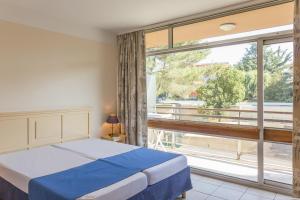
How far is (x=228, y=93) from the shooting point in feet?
12.0

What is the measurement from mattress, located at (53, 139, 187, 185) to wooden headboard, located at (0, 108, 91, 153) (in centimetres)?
34

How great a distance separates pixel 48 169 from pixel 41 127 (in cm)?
127

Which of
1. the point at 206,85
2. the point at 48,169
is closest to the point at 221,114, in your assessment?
the point at 206,85

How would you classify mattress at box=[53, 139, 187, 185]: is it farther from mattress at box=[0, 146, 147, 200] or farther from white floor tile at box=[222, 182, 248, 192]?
white floor tile at box=[222, 182, 248, 192]

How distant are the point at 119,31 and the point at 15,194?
3268 millimetres

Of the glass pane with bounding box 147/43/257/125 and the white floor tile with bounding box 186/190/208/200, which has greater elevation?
the glass pane with bounding box 147/43/257/125

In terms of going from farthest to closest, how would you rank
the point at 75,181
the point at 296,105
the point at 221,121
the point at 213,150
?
1. the point at 213,150
2. the point at 221,121
3. the point at 296,105
4. the point at 75,181

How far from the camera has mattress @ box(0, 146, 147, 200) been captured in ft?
6.77

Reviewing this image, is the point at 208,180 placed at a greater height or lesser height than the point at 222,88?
lesser

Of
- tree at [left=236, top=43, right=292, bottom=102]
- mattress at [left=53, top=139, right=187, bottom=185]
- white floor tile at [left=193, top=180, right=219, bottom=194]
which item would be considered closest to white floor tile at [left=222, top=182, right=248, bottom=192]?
A: white floor tile at [left=193, top=180, right=219, bottom=194]

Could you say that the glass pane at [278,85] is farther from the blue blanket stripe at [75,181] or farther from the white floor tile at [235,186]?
the blue blanket stripe at [75,181]

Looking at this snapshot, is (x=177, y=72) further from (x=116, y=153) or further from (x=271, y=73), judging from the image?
(x=116, y=153)

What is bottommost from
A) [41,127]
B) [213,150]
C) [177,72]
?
[213,150]

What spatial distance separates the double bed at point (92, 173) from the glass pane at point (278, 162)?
128cm
